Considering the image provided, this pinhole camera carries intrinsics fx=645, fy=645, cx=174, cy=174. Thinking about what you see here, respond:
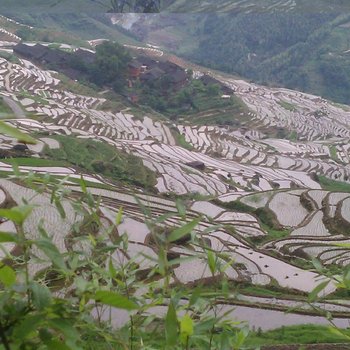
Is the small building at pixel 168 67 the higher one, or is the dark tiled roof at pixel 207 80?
the small building at pixel 168 67

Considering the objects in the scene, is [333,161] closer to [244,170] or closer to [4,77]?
[244,170]

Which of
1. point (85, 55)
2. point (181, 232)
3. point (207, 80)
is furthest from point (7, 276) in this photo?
point (207, 80)

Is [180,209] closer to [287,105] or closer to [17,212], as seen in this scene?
[17,212]

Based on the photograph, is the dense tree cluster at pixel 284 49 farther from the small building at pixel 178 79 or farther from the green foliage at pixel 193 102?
the green foliage at pixel 193 102

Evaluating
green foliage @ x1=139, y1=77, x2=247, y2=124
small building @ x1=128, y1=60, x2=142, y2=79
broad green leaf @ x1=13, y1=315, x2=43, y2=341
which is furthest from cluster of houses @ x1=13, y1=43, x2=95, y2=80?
broad green leaf @ x1=13, y1=315, x2=43, y2=341

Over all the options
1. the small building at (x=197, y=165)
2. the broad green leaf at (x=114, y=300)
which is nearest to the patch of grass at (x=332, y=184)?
the small building at (x=197, y=165)

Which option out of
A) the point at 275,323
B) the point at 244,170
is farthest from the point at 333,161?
the point at 275,323
